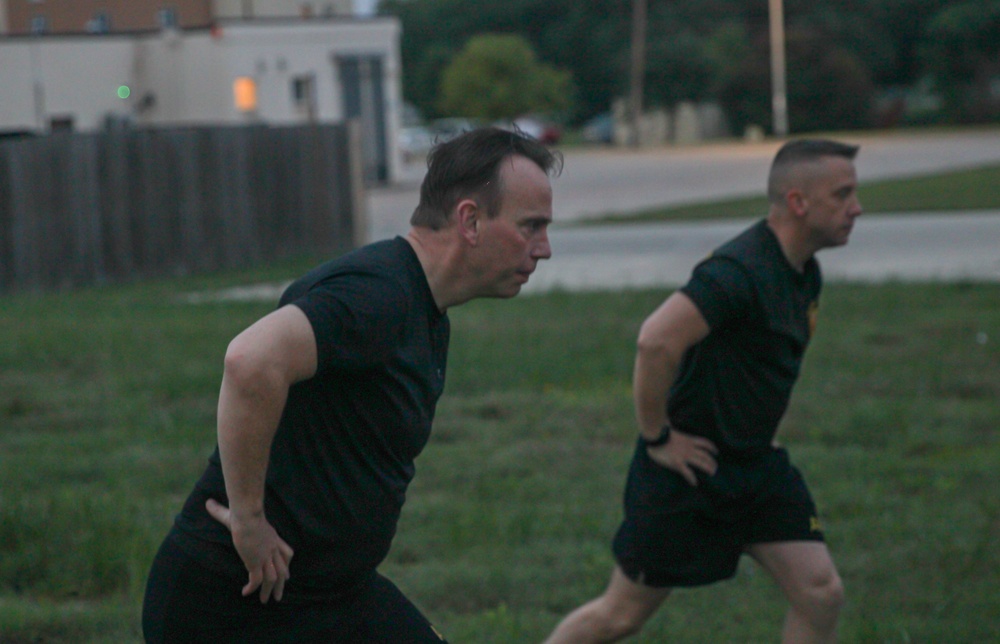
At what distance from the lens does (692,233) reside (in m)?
19.7

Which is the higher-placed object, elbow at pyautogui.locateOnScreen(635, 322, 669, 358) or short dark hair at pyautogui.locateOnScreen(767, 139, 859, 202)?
short dark hair at pyautogui.locateOnScreen(767, 139, 859, 202)

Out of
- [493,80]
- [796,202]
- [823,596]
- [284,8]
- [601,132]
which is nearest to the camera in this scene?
[823,596]

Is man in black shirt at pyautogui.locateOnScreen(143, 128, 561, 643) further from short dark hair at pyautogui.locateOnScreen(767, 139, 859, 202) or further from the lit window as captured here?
the lit window

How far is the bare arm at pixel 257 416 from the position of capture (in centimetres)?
265

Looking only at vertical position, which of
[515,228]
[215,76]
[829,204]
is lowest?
[829,204]

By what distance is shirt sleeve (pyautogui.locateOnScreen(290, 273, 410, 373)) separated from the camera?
2.71 metres

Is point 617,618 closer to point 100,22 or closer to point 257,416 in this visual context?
point 257,416

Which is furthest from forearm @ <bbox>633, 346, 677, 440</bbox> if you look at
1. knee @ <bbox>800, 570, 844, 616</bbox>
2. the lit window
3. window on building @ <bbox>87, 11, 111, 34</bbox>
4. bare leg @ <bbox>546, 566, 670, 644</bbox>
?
window on building @ <bbox>87, 11, 111, 34</bbox>

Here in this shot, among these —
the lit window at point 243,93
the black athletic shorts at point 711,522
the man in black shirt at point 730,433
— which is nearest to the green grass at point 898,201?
the lit window at point 243,93

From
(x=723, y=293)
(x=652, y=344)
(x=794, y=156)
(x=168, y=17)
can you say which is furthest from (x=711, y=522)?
(x=168, y=17)

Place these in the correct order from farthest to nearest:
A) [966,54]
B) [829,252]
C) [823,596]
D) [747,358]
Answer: [966,54] → [829,252] → [747,358] → [823,596]

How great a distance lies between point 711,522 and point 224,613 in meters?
1.82

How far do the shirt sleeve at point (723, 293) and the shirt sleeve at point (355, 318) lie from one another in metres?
1.46

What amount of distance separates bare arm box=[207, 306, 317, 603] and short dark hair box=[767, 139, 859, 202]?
2168 millimetres
